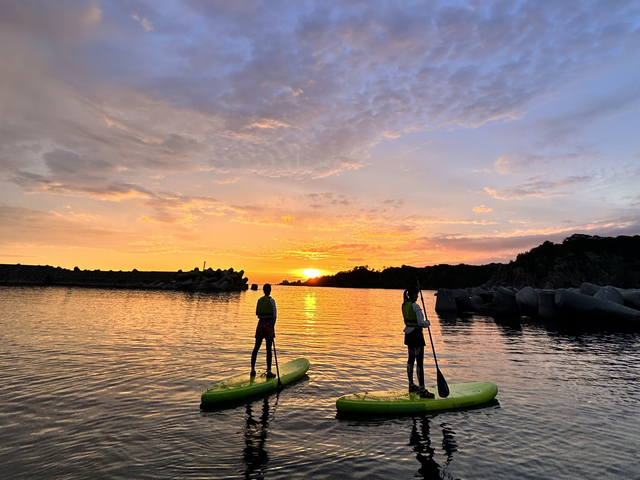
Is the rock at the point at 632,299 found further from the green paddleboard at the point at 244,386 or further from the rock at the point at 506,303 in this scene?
the green paddleboard at the point at 244,386

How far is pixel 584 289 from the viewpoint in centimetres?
3703

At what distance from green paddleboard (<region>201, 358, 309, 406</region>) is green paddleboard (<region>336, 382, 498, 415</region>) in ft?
8.33

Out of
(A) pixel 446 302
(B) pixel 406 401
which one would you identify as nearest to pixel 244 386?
(B) pixel 406 401

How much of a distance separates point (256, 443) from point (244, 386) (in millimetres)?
3182

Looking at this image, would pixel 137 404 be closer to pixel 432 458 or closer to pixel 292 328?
pixel 432 458

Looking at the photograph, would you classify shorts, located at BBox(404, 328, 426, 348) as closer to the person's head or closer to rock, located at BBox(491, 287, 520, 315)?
the person's head

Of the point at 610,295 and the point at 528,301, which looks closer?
the point at 610,295

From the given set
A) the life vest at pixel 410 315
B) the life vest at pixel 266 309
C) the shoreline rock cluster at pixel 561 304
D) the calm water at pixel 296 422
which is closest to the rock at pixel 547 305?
the shoreline rock cluster at pixel 561 304

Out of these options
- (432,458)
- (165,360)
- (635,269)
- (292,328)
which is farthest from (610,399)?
(635,269)

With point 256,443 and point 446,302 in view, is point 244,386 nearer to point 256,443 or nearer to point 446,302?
point 256,443

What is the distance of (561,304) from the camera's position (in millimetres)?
33906

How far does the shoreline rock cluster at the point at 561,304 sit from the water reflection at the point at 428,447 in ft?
105

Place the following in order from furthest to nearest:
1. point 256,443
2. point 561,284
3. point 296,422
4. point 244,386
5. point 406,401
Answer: point 561,284 < point 244,386 < point 406,401 < point 296,422 < point 256,443

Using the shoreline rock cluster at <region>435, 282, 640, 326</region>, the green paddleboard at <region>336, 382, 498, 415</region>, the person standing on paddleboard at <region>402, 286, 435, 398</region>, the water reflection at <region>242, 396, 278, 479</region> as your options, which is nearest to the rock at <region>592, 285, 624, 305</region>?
the shoreline rock cluster at <region>435, 282, 640, 326</region>
